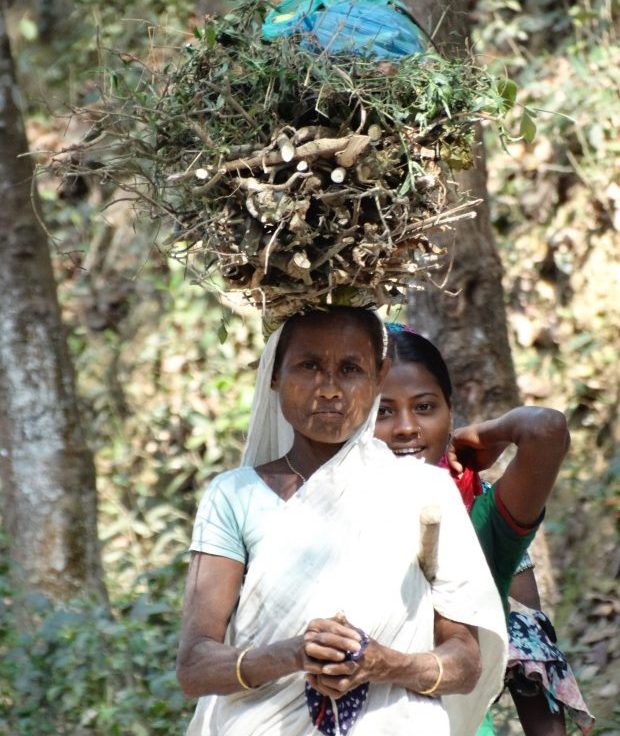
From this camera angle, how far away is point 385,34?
3.14m

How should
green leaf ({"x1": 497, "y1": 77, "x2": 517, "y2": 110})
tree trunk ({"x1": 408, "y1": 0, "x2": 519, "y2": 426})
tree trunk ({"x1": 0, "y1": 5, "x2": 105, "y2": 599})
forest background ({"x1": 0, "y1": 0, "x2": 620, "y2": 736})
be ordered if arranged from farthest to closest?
tree trunk ({"x1": 0, "y1": 5, "x2": 105, "y2": 599}) → forest background ({"x1": 0, "y1": 0, "x2": 620, "y2": 736}) → tree trunk ({"x1": 408, "y1": 0, "x2": 519, "y2": 426}) → green leaf ({"x1": 497, "y1": 77, "x2": 517, "y2": 110})

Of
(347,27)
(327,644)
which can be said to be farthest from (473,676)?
(347,27)

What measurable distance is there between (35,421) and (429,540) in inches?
144

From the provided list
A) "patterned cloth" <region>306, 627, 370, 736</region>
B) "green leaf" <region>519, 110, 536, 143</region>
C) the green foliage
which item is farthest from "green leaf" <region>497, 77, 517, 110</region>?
the green foliage

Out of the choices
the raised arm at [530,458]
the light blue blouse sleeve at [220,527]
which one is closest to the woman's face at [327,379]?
the light blue blouse sleeve at [220,527]

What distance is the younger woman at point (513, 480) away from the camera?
3453 mm

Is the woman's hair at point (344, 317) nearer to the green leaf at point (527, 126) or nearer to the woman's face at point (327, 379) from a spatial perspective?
the woman's face at point (327, 379)

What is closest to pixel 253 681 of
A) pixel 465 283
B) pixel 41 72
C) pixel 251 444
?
pixel 251 444

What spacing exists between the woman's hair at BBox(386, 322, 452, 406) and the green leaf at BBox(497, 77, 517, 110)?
70 centimetres

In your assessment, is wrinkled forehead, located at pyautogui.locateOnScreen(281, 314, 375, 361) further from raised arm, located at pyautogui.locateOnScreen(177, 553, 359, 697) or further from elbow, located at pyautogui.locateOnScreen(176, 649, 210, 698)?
elbow, located at pyautogui.locateOnScreen(176, 649, 210, 698)

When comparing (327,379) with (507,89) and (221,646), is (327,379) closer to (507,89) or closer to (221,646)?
(221,646)

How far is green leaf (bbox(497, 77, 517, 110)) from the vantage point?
3.25 meters

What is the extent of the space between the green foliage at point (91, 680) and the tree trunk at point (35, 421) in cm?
81

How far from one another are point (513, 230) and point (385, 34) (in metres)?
5.63
